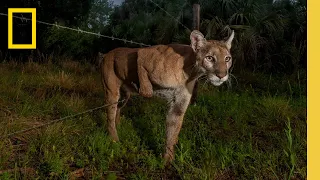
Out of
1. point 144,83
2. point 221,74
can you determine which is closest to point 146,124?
point 144,83

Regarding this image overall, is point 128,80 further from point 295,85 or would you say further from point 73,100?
point 295,85

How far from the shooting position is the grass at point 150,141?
158 inches

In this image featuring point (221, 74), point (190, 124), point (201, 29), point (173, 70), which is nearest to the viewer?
point (221, 74)

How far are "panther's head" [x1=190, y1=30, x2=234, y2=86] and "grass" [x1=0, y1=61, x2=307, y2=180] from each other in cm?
89

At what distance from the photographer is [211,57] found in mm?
3729

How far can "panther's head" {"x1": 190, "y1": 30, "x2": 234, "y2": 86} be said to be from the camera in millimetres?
3627

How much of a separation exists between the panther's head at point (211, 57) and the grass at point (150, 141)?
2.93 feet

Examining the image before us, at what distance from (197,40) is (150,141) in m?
1.88

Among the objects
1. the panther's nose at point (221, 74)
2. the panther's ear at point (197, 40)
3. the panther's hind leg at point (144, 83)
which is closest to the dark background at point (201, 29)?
the panther's hind leg at point (144, 83)

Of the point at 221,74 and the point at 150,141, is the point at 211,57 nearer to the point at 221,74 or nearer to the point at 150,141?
the point at 221,74

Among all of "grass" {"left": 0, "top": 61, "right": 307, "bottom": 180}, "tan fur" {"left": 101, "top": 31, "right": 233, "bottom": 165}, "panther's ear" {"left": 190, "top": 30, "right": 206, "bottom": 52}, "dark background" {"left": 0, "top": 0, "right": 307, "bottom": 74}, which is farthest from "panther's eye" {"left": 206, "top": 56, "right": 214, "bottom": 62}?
"dark background" {"left": 0, "top": 0, "right": 307, "bottom": 74}

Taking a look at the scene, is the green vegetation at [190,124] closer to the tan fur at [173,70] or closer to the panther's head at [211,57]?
the tan fur at [173,70]

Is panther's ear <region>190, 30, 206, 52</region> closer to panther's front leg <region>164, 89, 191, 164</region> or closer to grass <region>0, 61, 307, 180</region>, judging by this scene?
panther's front leg <region>164, 89, 191, 164</region>

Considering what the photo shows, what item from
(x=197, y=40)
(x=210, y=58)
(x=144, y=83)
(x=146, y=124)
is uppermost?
(x=197, y=40)
